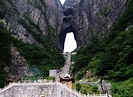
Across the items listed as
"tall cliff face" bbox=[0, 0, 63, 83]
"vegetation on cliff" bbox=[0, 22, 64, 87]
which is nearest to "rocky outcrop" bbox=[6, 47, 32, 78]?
"tall cliff face" bbox=[0, 0, 63, 83]

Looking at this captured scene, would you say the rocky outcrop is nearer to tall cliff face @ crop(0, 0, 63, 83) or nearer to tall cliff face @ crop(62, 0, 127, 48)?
tall cliff face @ crop(0, 0, 63, 83)

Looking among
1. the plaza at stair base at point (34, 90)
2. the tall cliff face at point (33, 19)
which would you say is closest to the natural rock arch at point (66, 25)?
the tall cliff face at point (33, 19)

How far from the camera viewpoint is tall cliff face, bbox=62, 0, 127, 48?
200 feet

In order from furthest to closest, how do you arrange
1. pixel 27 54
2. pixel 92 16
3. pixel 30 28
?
1. pixel 92 16
2. pixel 30 28
3. pixel 27 54

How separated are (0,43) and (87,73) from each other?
13.2 meters

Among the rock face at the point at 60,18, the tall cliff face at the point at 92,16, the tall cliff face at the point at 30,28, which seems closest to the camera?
the tall cliff face at the point at 30,28

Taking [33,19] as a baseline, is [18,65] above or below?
below

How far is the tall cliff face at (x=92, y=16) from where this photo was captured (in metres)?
61.1

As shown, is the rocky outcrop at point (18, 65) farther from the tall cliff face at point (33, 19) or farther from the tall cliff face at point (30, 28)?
the tall cliff face at point (33, 19)

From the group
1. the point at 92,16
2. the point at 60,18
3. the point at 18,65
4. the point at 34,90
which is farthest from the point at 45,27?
the point at 34,90

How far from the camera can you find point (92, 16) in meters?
73.8

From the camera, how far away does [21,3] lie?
2662 inches

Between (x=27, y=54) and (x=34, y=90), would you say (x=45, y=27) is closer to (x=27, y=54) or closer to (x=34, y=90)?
(x=27, y=54)

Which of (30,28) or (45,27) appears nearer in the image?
(30,28)
